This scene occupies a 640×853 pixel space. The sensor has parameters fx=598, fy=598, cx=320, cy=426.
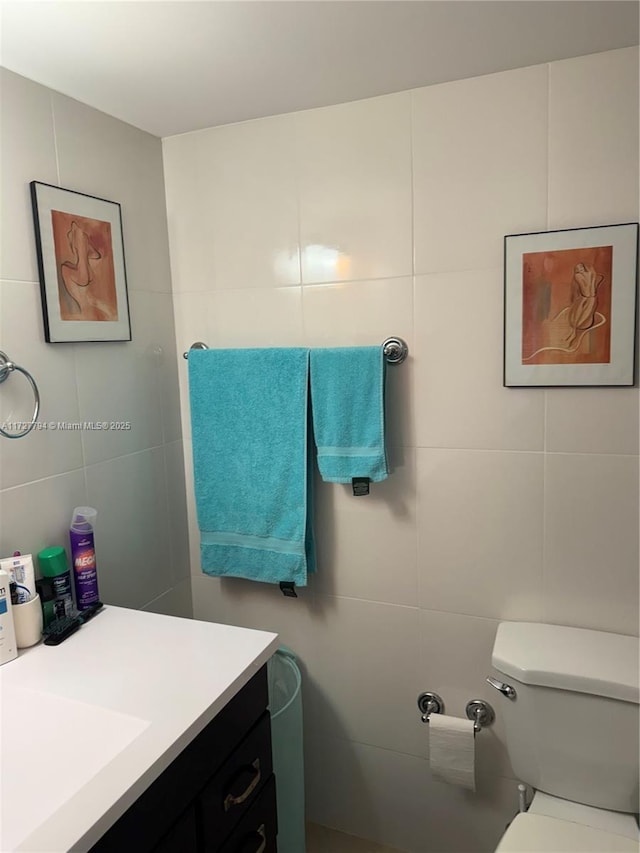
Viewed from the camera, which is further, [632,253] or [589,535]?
[589,535]

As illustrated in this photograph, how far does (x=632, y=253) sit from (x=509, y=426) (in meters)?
0.47

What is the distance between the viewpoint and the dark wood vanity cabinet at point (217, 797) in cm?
94

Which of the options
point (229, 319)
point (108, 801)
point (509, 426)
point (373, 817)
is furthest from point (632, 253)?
point (373, 817)

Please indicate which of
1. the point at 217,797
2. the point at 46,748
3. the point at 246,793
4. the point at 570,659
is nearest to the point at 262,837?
the point at 246,793

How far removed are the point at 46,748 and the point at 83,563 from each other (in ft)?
1.54

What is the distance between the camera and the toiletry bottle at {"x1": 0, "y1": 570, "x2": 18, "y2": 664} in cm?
120

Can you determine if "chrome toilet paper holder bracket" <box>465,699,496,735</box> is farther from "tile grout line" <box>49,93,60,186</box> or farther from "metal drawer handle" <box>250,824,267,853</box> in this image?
"tile grout line" <box>49,93,60,186</box>

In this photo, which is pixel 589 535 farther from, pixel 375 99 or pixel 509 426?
pixel 375 99

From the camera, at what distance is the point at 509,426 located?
1503 millimetres

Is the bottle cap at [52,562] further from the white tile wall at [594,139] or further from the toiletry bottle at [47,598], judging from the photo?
the white tile wall at [594,139]

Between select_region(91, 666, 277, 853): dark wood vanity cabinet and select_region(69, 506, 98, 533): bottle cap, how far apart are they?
53 centimetres

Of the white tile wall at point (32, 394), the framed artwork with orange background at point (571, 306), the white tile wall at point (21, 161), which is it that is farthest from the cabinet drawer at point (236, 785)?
the white tile wall at point (21, 161)

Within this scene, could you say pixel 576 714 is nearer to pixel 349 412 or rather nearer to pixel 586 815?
pixel 586 815

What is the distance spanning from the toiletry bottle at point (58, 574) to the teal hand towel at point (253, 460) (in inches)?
19.0
